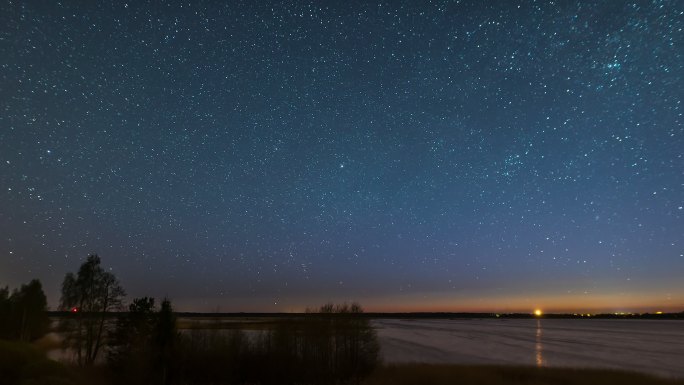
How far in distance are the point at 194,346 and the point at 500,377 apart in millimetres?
31810

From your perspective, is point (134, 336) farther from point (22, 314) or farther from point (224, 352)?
point (22, 314)

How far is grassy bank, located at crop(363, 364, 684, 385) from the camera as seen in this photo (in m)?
41.8

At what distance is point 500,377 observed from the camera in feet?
148

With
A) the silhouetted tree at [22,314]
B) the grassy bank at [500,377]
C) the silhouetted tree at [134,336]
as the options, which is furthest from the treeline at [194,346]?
the silhouetted tree at [22,314]

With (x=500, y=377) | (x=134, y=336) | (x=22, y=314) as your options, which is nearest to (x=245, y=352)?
(x=134, y=336)

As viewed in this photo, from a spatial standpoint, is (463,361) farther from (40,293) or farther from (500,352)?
(40,293)

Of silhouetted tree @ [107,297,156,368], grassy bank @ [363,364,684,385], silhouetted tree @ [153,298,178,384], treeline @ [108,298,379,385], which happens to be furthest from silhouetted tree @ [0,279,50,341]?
grassy bank @ [363,364,684,385]

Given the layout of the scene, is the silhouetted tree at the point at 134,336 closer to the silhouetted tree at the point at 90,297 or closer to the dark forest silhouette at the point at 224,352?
the dark forest silhouette at the point at 224,352

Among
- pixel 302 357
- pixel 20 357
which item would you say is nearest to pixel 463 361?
pixel 302 357

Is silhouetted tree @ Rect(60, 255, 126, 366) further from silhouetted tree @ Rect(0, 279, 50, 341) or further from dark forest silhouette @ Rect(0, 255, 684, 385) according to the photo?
silhouetted tree @ Rect(0, 279, 50, 341)

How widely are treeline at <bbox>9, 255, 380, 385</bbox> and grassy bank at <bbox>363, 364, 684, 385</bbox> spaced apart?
3501mm

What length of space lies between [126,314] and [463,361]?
48713 mm

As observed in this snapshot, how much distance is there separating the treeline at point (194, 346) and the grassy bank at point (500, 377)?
350 centimetres

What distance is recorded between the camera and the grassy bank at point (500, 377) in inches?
1647
